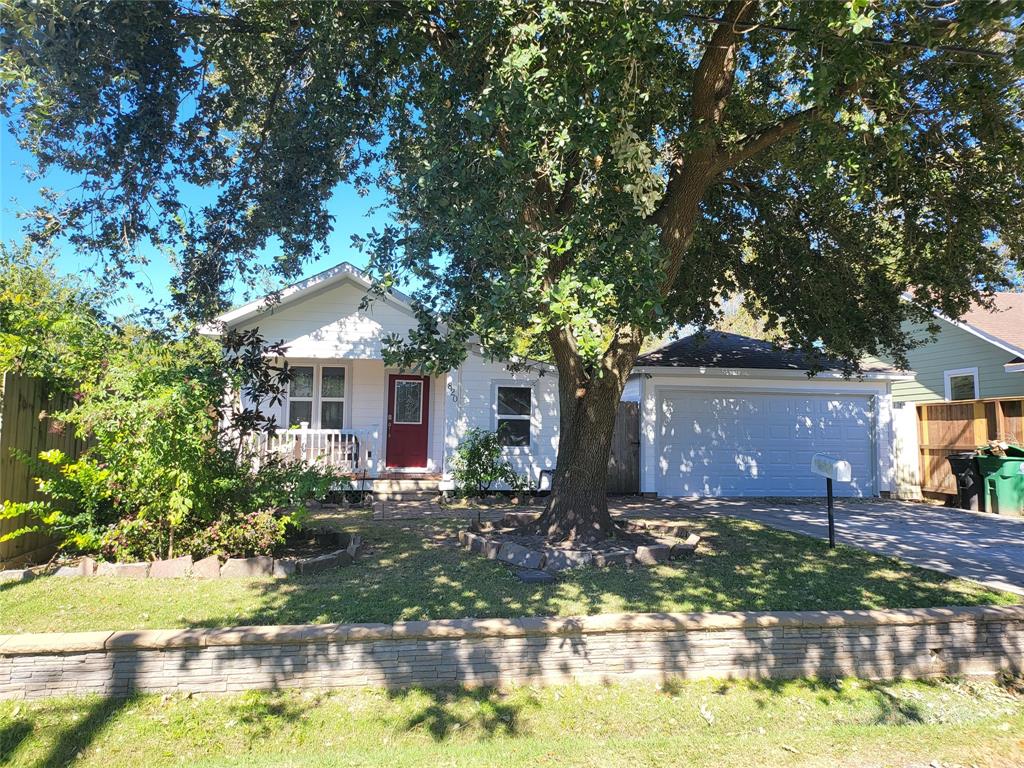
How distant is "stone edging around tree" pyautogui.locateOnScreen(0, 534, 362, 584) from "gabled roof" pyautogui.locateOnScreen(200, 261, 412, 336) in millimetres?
6217

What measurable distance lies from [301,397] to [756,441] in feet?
31.7

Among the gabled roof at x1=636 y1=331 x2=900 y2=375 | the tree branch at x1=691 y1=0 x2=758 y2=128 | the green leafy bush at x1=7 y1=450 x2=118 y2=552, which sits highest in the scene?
the tree branch at x1=691 y1=0 x2=758 y2=128

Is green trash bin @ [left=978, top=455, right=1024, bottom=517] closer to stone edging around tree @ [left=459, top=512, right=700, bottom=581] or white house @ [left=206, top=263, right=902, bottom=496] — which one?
white house @ [left=206, top=263, right=902, bottom=496]

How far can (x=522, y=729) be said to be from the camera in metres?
3.86

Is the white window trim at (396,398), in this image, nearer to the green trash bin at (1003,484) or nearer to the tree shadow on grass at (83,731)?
the tree shadow on grass at (83,731)

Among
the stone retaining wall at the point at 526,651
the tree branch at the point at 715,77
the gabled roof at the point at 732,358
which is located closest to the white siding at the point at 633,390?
the gabled roof at the point at 732,358

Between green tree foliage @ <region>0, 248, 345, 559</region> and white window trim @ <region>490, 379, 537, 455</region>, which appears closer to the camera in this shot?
green tree foliage @ <region>0, 248, 345, 559</region>

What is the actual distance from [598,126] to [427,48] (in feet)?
10.3

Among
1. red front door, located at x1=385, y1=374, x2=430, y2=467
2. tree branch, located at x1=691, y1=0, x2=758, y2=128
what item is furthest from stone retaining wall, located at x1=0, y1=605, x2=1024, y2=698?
red front door, located at x1=385, y1=374, x2=430, y2=467

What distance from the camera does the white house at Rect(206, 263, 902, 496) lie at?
42.7 feet

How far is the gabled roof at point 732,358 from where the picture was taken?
44.9 feet

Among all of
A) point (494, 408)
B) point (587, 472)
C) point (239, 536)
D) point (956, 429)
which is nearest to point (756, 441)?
point (956, 429)

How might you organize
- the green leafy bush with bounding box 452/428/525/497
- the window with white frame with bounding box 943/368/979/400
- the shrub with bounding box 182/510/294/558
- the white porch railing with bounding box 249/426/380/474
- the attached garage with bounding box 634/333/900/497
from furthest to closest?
1. the window with white frame with bounding box 943/368/979/400
2. the attached garage with bounding box 634/333/900/497
3. the white porch railing with bounding box 249/426/380/474
4. the green leafy bush with bounding box 452/428/525/497
5. the shrub with bounding box 182/510/294/558

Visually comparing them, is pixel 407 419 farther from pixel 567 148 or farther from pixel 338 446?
pixel 567 148
